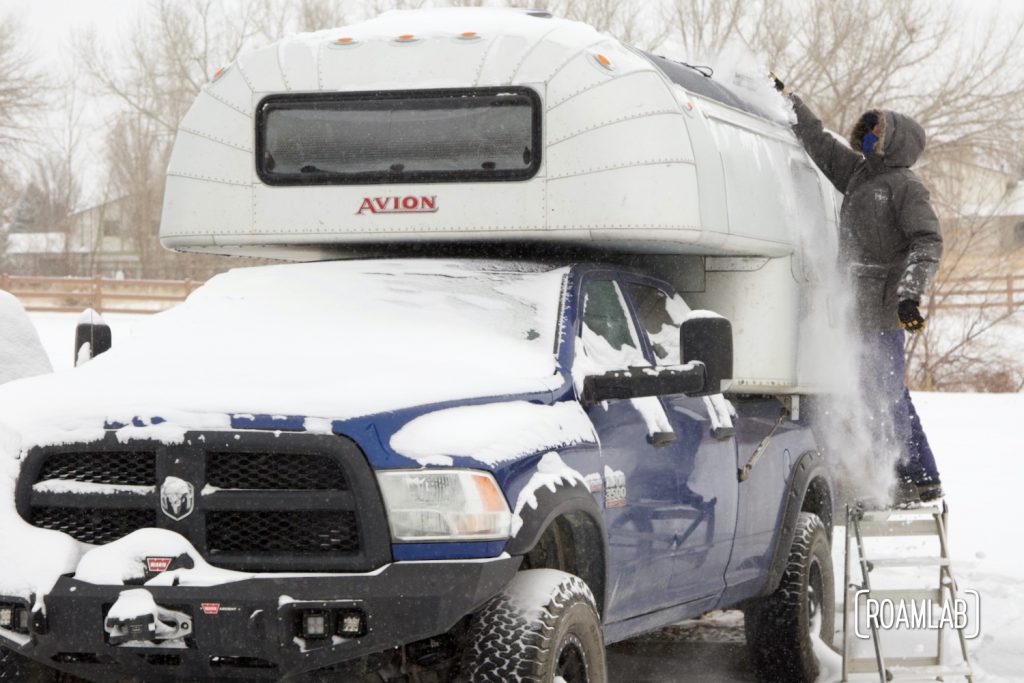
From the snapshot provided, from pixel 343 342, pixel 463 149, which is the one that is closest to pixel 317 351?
pixel 343 342

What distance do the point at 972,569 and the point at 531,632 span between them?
20.1 feet

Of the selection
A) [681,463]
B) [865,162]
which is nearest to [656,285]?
[681,463]

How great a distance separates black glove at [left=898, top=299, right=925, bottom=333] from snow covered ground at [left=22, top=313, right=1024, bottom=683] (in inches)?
67.7

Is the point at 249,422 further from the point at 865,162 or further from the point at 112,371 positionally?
the point at 865,162

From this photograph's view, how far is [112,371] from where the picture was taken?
5.18m

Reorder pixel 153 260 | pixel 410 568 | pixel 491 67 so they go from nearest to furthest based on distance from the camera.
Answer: pixel 410 568, pixel 491 67, pixel 153 260

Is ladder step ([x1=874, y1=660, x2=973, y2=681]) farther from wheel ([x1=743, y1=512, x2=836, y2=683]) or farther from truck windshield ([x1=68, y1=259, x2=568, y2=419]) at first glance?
truck windshield ([x1=68, y1=259, x2=568, y2=419])

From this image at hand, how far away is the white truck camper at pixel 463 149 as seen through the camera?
631 cm

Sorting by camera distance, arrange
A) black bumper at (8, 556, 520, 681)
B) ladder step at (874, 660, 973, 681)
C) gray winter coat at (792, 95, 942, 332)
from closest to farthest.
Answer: black bumper at (8, 556, 520, 681)
ladder step at (874, 660, 973, 681)
gray winter coat at (792, 95, 942, 332)

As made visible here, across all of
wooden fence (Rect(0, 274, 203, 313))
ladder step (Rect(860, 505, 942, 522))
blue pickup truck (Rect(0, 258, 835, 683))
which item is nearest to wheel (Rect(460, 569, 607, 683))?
blue pickup truck (Rect(0, 258, 835, 683))

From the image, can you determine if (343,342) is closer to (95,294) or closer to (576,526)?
(576,526)

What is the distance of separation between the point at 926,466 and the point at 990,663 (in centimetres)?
118

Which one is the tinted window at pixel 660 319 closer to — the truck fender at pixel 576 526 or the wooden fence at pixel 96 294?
the truck fender at pixel 576 526

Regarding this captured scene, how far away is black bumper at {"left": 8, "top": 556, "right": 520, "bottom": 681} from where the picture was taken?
14.3ft
